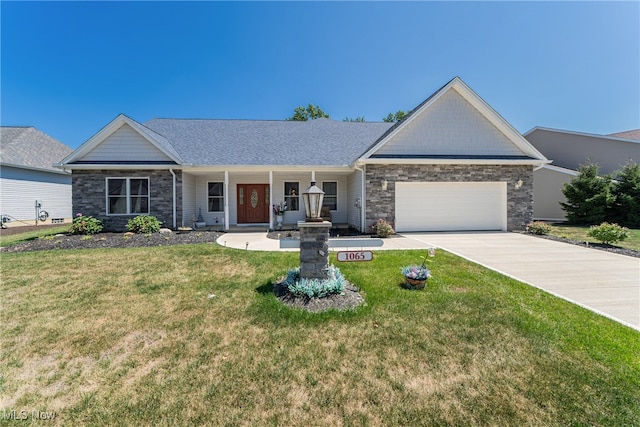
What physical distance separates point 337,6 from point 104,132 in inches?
432

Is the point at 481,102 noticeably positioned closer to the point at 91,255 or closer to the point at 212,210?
the point at 212,210

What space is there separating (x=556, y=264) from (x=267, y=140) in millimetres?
12912

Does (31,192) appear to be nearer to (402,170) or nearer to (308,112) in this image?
(402,170)

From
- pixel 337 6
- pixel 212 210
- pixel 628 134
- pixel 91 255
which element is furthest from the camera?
pixel 628 134

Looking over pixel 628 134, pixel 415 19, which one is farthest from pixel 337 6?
pixel 628 134

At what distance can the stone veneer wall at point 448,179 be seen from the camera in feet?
36.9

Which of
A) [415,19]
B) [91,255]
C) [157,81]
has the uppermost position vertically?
[157,81]

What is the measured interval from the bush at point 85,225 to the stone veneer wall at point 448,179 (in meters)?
11.3

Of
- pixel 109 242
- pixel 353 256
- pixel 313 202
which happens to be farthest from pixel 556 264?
pixel 109 242

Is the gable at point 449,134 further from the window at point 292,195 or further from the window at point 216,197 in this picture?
the window at point 216,197

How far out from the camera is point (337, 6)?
10.4 m

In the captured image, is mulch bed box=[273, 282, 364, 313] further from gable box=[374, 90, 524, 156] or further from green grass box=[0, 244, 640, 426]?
gable box=[374, 90, 524, 156]

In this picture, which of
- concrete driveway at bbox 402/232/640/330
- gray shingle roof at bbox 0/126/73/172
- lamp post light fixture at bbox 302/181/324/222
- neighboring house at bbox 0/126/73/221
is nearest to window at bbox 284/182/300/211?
concrete driveway at bbox 402/232/640/330

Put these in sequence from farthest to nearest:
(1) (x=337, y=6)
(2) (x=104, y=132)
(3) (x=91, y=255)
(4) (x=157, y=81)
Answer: (4) (x=157, y=81), (2) (x=104, y=132), (1) (x=337, y=6), (3) (x=91, y=255)
